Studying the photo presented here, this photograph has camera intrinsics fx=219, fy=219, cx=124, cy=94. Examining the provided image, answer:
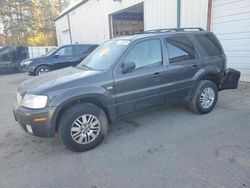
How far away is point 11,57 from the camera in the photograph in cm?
1471

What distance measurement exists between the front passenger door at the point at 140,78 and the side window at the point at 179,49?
0.23 metres

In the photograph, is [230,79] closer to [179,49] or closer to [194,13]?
[179,49]

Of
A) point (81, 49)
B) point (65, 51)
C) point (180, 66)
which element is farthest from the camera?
point (81, 49)

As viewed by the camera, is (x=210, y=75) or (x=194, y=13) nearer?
(x=210, y=75)

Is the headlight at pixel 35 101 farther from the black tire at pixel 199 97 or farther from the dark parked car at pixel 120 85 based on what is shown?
the black tire at pixel 199 97

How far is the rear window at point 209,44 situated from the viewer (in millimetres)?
4660

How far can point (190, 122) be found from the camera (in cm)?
441

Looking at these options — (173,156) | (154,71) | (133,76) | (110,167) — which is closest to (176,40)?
(154,71)

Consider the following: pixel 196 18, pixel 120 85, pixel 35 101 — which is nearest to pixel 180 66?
pixel 120 85

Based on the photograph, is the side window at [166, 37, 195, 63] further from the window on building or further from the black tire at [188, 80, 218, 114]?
the window on building

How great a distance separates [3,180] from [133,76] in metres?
2.43

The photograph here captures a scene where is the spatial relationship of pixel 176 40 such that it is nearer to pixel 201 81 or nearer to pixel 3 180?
pixel 201 81

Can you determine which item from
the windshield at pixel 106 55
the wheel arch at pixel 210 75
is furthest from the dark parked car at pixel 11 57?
the wheel arch at pixel 210 75

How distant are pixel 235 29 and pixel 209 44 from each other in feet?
11.1
